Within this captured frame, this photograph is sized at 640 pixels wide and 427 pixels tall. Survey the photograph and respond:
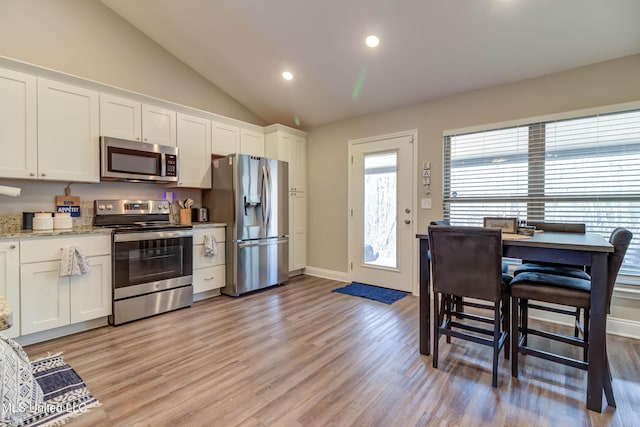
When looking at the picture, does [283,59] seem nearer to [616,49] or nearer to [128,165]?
[128,165]

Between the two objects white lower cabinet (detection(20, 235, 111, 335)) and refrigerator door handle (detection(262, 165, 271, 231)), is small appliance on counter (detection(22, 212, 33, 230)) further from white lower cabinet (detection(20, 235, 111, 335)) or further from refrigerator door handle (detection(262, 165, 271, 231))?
refrigerator door handle (detection(262, 165, 271, 231))

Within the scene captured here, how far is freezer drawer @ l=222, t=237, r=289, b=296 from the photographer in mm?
3732

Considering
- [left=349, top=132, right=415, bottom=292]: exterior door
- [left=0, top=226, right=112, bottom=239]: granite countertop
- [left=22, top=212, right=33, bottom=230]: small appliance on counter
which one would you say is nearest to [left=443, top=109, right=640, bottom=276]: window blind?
[left=349, top=132, right=415, bottom=292]: exterior door

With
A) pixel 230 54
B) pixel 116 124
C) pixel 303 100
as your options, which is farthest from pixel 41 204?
pixel 303 100

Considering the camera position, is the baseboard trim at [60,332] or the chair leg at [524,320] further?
the baseboard trim at [60,332]

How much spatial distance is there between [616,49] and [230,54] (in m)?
3.79

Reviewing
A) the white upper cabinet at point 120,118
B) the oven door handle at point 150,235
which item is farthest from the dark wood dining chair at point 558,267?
the white upper cabinet at point 120,118

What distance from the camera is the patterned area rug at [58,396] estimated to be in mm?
1620

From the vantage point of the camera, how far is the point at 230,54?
366cm

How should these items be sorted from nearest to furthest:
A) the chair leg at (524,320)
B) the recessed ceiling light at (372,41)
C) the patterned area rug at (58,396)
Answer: the patterned area rug at (58,396) < the chair leg at (524,320) < the recessed ceiling light at (372,41)

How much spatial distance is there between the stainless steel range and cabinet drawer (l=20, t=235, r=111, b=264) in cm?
9

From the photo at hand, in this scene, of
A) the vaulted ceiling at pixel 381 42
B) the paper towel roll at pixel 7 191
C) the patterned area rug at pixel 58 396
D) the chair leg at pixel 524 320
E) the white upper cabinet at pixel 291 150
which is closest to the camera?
the patterned area rug at pixel 58 396

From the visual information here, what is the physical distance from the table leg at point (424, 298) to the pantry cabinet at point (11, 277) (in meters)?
3.07

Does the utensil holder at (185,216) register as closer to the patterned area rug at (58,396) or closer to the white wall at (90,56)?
the white wall at (90,56)
